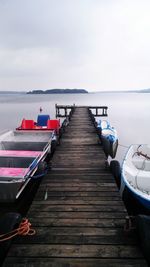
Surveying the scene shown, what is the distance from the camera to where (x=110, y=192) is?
5.61 m

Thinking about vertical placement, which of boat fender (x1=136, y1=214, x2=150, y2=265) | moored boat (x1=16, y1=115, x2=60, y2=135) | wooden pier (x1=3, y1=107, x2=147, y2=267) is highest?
moored boat (x1=16, y1=115, x2=60, y2=135)

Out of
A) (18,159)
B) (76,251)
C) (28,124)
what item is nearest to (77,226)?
(76,251)

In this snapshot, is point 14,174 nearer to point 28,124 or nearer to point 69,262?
point 69,262

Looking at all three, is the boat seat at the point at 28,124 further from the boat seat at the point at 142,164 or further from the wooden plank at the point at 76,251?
the wooden plank at the point at 76,251

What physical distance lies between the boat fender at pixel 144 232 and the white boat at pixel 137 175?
196cm

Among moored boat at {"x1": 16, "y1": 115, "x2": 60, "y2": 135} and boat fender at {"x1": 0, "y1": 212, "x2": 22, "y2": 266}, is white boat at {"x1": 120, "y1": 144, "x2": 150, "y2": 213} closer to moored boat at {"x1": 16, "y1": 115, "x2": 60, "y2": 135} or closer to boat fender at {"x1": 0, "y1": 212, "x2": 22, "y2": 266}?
boat fender at {"x1": 0, "y1": 212, "x2": 22, "y2": 266}

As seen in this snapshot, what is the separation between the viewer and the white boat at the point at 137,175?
234 inches

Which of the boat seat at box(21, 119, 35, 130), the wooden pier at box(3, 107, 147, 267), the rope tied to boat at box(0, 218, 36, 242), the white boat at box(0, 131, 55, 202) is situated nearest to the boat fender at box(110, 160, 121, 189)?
the wooden pier at box(3, 107, 147, 267)

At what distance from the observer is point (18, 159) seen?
8.08m

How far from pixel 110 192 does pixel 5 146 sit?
5.98 metres

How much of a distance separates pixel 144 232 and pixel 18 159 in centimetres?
545

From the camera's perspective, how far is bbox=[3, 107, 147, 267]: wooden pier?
3406mm

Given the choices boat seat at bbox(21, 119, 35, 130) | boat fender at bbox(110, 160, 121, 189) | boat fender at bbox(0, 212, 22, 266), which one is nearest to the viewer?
boat fender at bbox(0, 212, 22, 266)

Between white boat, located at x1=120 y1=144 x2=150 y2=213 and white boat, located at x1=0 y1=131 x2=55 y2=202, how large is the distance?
2.69 metres
